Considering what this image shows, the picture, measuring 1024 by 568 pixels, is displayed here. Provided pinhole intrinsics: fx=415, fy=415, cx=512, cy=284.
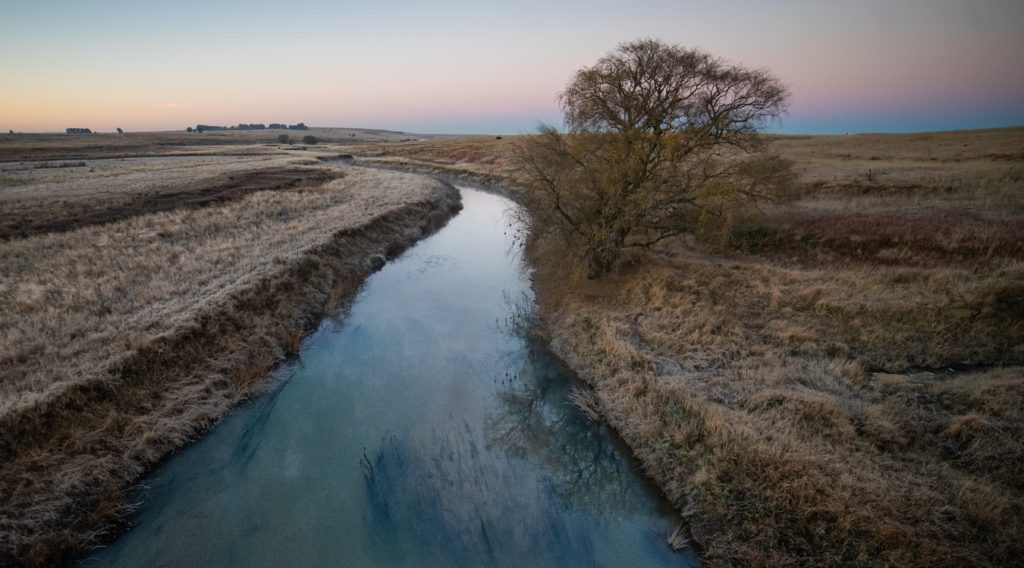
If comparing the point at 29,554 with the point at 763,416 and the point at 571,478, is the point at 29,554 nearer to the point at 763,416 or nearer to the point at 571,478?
the point at 571,478

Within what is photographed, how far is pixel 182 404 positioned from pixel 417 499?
268 inches

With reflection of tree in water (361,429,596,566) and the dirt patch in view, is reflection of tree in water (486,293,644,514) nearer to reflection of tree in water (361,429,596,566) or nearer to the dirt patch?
reflection of tree in water (361,429,596,566)

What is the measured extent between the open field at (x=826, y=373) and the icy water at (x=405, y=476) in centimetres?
138

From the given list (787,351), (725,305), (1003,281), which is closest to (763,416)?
(787,351)

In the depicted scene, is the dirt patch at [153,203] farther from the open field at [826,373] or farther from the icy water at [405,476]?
the open field at [826,373]

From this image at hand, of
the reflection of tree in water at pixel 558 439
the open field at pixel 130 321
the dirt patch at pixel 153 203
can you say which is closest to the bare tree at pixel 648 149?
the reflection of tree in water at pixel 558 439

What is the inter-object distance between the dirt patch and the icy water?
2059 centimetres

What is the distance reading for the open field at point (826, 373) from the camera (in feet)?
23.8

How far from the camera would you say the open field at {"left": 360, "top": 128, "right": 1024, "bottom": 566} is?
7251mm

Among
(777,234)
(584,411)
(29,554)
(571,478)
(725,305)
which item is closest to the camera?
(29,554)

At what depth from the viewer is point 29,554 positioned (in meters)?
6.86

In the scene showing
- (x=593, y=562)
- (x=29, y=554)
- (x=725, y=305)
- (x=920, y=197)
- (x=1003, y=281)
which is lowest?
(x=593, y=562)

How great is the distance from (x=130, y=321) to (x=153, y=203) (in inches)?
932

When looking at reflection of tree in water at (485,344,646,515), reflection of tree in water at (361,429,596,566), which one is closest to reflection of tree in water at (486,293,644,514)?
reflection of tree in water at (485,344,646,515)
